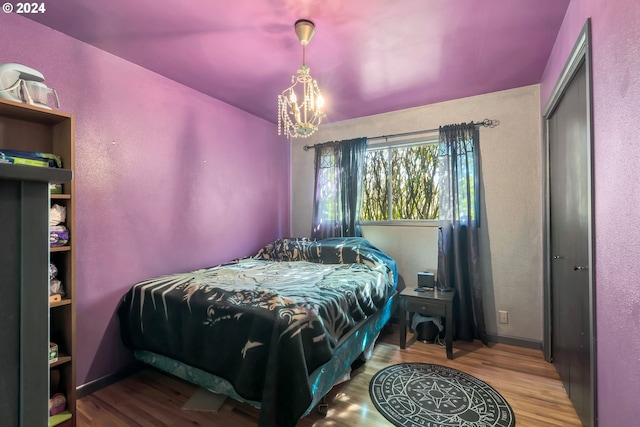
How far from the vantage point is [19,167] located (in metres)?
0.41

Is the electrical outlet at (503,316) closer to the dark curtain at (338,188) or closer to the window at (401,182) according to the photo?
the window at (401,182)

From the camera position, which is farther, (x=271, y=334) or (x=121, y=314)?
(x=121, y=314)

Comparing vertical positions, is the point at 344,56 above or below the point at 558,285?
above

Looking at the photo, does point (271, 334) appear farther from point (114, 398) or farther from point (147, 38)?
point (147, 38)

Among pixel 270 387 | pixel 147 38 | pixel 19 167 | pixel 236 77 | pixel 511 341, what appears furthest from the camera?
pixel 511 341

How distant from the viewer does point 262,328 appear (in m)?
1.54

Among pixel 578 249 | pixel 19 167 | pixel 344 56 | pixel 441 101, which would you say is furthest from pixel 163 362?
pixel 441 101

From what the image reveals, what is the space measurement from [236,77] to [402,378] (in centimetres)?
278

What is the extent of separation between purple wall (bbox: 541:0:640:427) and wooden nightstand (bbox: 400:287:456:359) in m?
1.27

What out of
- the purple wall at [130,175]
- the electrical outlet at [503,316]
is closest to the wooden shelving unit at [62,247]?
the purple wall at [130,175]

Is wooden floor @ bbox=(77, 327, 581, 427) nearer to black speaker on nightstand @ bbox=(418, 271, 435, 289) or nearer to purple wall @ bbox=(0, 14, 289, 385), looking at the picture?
purple wall @ bbox=(0, 14, 289, 385)

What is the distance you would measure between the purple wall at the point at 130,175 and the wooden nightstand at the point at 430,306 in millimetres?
1870

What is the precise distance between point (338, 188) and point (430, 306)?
5.43 ft

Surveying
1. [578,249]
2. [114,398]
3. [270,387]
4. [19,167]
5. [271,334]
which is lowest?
[114,398]
